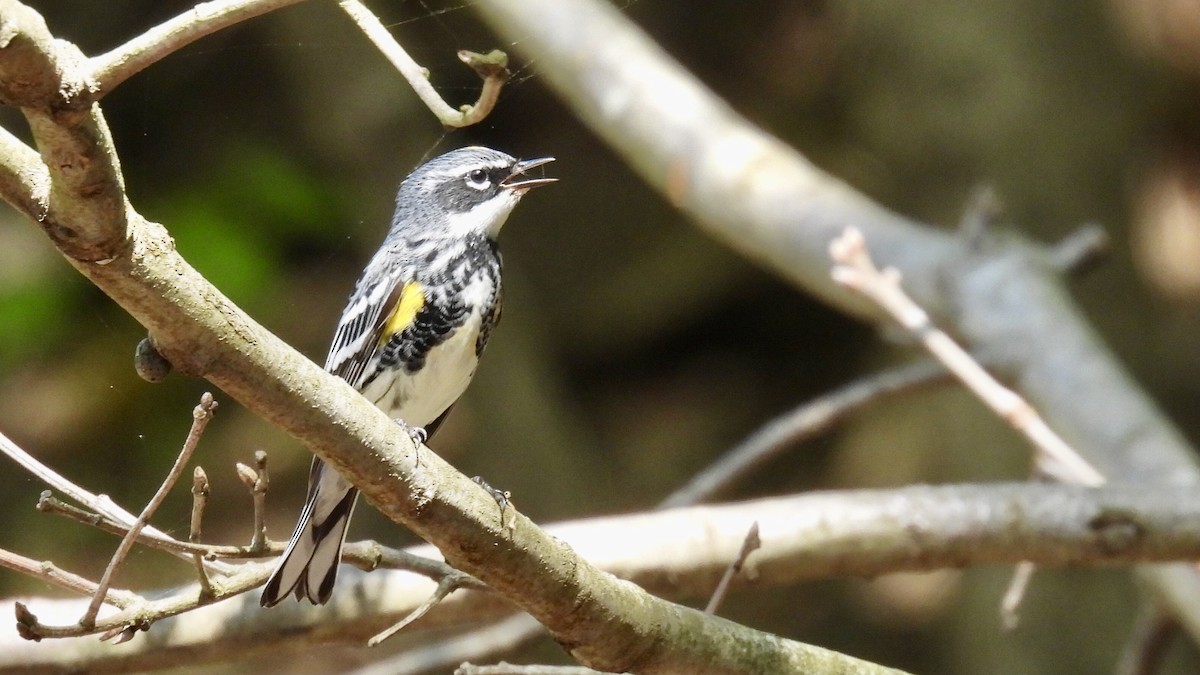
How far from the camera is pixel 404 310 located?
6.97ft

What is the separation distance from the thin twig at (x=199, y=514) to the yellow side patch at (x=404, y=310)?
93 cm

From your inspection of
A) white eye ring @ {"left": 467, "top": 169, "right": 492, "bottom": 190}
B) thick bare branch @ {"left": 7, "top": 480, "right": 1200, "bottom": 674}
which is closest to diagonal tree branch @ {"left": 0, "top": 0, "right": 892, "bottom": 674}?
thick bare branch @ {"left": 7, "top": 480, "right": 1200, "bottom": 674}

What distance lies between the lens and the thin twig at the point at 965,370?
223 centimetres

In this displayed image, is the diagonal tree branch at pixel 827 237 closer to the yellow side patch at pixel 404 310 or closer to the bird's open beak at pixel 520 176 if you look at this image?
the bird's open beak at pixel 520 176

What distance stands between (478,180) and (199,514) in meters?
1.28

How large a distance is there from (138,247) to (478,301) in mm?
1173

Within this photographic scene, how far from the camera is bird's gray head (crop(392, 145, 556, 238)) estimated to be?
7.29 feet

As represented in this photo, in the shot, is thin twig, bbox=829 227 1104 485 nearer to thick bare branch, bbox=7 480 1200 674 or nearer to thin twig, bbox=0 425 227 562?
thick bare branch, bbox=7 480 1200 674

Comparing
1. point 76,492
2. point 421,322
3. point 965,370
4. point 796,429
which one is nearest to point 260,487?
point 76,492

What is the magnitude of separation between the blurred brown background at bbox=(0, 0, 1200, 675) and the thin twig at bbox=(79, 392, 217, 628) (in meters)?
1.48

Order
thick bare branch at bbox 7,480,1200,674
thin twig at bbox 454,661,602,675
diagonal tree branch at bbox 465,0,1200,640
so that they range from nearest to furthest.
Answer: thin twig at bbox 454,661,602,675 < thick bare branch at bbox 7,480,1200,674 < diagonal tree branch at bbox 465,0,1200,640

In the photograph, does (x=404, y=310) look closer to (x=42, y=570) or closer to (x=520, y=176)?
(x=520, y=176)

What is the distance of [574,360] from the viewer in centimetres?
555

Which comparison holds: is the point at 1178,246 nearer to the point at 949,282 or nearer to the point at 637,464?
the point at 637,464
